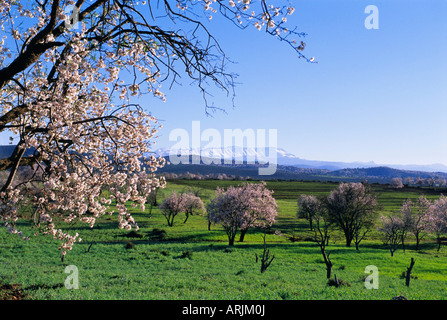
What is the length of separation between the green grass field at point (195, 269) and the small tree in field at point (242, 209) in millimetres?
5717

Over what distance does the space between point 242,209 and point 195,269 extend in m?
28.9

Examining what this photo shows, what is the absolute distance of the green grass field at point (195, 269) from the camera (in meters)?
19.3

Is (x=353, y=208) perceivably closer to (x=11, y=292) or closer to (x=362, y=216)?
(x=362, y=216)

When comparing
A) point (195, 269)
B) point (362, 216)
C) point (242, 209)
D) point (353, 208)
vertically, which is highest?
point (242, 209)

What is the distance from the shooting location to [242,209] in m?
60.6

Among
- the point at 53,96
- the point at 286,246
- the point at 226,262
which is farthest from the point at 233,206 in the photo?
the point at 53,96

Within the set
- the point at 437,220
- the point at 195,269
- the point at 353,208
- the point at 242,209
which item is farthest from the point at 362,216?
the point at 195,269

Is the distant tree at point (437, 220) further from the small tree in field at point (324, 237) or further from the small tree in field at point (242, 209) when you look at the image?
the small tree in field at point (242, 209)

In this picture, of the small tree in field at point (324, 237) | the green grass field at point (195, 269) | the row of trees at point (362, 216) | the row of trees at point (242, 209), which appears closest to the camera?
the green grass field at point (195, 269)

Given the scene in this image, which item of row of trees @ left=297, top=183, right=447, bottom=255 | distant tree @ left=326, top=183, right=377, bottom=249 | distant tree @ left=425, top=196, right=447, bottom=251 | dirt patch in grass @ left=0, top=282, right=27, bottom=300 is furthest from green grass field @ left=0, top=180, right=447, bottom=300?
distant tree @ left=326, top=183, right=377, bottom=249

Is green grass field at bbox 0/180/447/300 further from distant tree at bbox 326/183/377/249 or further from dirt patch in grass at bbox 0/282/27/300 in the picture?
distant tree at bbox 326/183/377/249

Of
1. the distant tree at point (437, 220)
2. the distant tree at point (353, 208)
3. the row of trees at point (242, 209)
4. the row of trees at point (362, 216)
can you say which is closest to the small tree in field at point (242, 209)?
the row of trees at point (242, 209)
